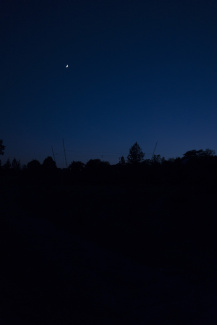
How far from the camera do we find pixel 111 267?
669 cm

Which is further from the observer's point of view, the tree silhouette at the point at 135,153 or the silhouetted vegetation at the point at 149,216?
the tree silhouette at the point at 135,153

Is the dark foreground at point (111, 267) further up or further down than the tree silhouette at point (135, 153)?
further down

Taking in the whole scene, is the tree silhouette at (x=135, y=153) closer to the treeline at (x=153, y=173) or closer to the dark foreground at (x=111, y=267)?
the treeline at (x=153, y=173)

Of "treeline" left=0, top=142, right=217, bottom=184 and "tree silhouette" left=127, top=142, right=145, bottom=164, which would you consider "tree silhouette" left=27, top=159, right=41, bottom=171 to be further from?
"tree silhouette" left=127, top=142, right=145, bottom=164

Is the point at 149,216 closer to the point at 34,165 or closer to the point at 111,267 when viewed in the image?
the point at 111,267

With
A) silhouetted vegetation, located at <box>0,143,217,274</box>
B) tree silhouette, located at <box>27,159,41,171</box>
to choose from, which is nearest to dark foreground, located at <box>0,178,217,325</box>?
silhouetted vegetation, located at <box>0,143,217,274</box>

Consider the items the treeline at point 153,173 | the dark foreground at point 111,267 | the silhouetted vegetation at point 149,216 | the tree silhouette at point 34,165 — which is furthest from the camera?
the tree silhouette at point 34,165

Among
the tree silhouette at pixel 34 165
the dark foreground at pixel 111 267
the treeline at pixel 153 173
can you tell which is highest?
the tree silhouette at pixel 34 165

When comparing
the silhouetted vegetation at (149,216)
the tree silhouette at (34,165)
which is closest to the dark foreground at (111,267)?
the silhouetted vegetation at (149,216)

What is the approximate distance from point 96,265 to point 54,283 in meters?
1.55

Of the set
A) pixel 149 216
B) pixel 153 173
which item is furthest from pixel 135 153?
pixel 149 216

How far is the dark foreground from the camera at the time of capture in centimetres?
446

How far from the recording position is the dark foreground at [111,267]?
4.46 m

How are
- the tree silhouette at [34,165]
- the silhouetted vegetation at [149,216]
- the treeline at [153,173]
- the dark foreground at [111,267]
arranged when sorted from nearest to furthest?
the dark foreground at [111,267] < the silhouetted vegetation at [149,216] < the treeline at [153,173] < the tree silhouette at [34,165]
